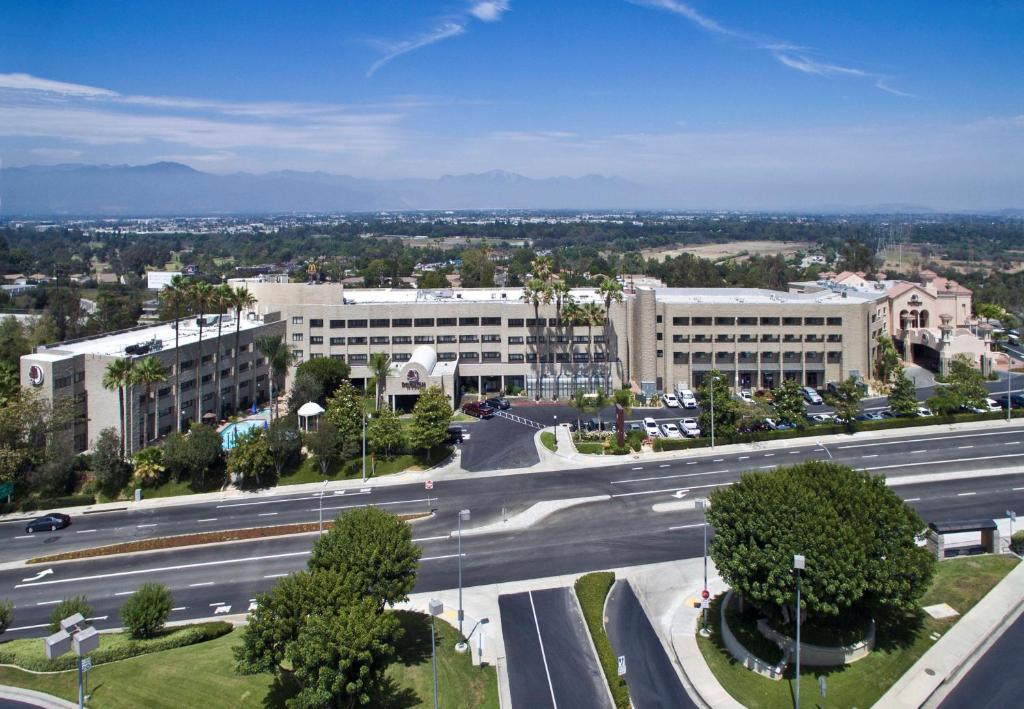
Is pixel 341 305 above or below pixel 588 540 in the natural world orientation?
above

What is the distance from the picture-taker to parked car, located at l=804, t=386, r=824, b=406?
295ft

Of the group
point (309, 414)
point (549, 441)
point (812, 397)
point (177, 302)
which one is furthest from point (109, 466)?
point (812, 397)

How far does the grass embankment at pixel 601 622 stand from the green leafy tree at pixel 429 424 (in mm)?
26581

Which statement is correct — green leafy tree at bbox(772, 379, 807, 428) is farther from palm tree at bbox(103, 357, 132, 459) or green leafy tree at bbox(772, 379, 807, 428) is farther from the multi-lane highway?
palm tree at bbox(103, 357, 132, 459)

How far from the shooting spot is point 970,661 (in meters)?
36.8

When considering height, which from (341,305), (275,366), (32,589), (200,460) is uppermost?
(341,305)

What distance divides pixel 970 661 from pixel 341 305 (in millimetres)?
77749

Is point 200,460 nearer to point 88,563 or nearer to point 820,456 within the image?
point 88,563

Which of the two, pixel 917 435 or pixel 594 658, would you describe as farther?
pixel 917 435

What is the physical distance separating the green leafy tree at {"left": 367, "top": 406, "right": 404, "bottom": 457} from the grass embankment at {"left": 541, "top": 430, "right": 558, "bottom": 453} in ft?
47.6

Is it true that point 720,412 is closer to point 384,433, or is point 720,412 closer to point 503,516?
point 503,516

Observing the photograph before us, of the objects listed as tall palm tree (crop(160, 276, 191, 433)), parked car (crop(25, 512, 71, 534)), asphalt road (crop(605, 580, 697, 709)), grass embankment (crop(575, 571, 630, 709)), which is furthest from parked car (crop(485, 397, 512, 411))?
parked car (crop(25, 512, 71, 534))

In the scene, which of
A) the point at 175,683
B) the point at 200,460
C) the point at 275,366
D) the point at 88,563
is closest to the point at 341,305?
the point at 275,366

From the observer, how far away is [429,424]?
69.3 metres
